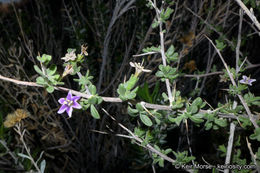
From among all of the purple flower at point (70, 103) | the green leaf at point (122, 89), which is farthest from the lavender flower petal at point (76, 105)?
the green leaf at point (122, 89)

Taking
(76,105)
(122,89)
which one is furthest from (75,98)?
(122,89)

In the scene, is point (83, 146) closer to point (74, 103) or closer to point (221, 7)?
point (74, 103)

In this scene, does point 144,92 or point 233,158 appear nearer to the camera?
point 233,158

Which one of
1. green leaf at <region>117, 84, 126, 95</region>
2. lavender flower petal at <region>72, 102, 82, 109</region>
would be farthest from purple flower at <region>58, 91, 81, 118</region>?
green leaf at <region>117, 84, 126, 95</region>

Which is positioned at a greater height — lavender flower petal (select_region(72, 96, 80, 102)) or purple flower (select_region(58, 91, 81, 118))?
lavender flower petal (select_region(72, 96, 80, 102))

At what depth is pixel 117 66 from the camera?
1710mm

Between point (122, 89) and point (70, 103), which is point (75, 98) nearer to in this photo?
point (70, 103)

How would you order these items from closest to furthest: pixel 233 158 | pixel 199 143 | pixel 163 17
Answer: pixel 163 17 → pixel 233 158 → pixel 199 143

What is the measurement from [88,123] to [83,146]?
0.18 meters

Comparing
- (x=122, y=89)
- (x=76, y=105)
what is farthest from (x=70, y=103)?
(x=122, y=89)

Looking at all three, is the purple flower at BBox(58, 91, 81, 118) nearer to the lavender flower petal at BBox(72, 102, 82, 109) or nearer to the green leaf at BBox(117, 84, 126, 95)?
the lavender flower petal at BBox(72, 102, 82, 109)

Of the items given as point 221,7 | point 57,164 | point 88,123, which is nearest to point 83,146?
point 88,123

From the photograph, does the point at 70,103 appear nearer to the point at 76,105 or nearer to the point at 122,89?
the point at 76,105

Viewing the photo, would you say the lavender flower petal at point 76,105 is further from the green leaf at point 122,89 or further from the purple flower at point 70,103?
the green leaf at point 122,89
